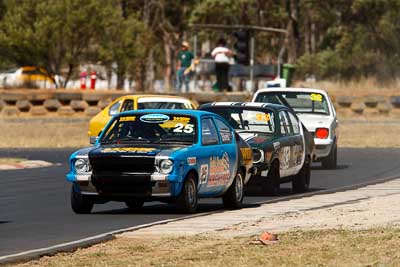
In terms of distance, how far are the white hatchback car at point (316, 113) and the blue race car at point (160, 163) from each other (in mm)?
8865

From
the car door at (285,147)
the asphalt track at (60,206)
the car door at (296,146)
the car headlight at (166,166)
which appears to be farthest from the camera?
the car door at (296,146)

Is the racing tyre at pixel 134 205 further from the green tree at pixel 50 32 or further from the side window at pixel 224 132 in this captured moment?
the green tree at pixel 50 32

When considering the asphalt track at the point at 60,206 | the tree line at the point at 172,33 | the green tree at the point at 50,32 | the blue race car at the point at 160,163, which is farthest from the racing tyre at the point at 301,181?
the tree line at the point at 172,33

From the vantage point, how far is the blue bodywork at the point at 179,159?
1599 centimetres

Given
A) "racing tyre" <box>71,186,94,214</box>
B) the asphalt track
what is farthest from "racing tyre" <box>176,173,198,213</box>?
"racing tyre" <box>71,186,94,214</box>

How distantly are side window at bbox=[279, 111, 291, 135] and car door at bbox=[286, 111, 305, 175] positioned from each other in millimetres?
125

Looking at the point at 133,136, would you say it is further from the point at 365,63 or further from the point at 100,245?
the point at 365,63

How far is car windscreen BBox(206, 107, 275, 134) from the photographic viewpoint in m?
20.8

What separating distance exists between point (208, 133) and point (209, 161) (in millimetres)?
540

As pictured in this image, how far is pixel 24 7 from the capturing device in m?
55.0

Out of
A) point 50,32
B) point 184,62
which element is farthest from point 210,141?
point 50,32

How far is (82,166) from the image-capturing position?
53.3 feet

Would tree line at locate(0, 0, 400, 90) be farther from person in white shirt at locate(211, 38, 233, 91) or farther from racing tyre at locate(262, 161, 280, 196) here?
racing tyre at locate(262, 161, 280, 196)

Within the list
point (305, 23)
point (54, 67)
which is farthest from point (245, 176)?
point (305, 23)
